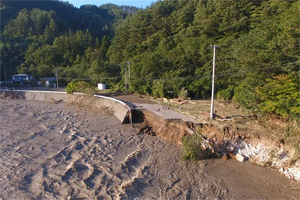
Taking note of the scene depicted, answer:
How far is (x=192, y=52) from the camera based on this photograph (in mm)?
26047

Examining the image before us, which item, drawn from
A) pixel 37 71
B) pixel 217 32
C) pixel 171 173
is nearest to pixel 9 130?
pixel 171 173

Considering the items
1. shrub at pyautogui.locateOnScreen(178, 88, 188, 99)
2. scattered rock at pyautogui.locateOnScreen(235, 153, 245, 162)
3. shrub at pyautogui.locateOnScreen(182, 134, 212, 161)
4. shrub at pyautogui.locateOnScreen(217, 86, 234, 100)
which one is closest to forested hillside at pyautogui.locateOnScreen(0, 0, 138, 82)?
shrub at pyautogui.locateOnScreen(178, 88, 188, 99)

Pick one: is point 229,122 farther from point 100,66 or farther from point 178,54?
point 100,66

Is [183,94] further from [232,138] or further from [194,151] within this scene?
[194,151]

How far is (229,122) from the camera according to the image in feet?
40.4

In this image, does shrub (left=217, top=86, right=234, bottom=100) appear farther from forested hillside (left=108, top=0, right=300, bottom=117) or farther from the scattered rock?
the scattered rock

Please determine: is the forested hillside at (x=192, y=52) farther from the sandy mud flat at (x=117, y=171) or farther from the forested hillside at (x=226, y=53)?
the sandy mud flat at (x=117, y=171)

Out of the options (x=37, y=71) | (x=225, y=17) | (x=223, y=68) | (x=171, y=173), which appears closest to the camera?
(x=171, y=173)

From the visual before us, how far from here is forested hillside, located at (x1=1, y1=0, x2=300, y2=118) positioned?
1238cm

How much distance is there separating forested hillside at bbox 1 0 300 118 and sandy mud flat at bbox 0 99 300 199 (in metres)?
4.24

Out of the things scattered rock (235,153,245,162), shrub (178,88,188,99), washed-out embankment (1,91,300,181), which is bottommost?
scattered rock (235,153,245,162)

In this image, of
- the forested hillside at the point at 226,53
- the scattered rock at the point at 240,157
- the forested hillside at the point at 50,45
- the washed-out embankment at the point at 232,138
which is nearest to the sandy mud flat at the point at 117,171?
the scattered rock at the point at 240,157

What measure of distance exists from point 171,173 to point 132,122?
7.62 m

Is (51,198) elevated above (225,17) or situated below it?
below
